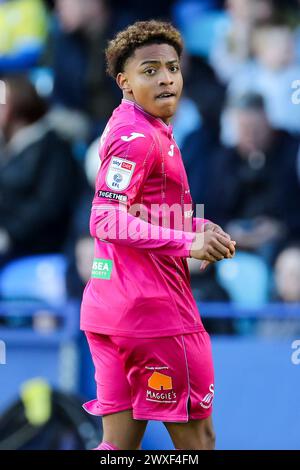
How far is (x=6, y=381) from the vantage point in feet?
23.2

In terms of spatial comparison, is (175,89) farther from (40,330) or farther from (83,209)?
(83,209)

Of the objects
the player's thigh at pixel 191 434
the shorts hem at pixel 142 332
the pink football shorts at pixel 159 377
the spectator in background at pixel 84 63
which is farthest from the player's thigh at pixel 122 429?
the spectator in background at pixel 84 63

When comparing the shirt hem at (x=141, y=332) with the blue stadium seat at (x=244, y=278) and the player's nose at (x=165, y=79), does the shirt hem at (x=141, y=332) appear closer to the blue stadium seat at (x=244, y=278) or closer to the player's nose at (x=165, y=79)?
the player's nose at (x=165, y=79)

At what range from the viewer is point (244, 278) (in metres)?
7.46

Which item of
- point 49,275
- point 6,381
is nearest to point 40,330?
point 6,381

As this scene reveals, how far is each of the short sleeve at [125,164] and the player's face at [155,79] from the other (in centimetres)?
15

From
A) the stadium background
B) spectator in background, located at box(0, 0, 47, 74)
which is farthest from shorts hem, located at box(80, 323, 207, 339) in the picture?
spectator in background, located at box(0, 0, 47, 74)

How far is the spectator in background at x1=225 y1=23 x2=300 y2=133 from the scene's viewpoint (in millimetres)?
8016

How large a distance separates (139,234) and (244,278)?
3.39 meters

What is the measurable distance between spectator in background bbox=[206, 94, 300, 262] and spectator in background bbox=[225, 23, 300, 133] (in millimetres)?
205

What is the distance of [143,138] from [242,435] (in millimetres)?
2912

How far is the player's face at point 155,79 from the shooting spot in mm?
4324

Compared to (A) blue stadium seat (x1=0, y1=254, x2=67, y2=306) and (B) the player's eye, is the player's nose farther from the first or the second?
(A) blue stadium seat (x1=0, y1=254, x2=67, y2=306)

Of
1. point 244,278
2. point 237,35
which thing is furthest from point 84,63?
point 244,278
